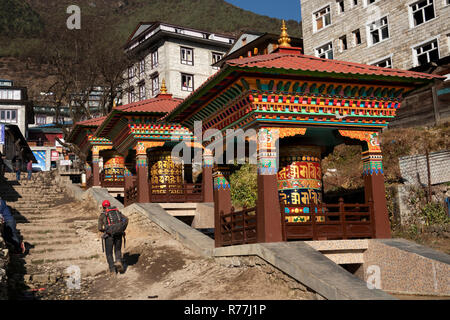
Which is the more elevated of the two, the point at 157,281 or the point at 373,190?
the point at 373,190

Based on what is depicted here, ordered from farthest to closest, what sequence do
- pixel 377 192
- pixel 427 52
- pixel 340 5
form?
pixel 340 5 < pixel 427 52 < pixel 377 192

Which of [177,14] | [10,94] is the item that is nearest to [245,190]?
[10,94]

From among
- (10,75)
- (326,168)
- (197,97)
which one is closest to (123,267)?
(197,97)

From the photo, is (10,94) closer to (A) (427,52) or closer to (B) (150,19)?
(A) (427,52)

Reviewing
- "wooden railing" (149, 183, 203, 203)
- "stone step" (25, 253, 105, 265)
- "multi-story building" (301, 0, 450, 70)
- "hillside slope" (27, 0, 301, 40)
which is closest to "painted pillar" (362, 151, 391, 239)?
"stone step" (25, 253, 105, 265)

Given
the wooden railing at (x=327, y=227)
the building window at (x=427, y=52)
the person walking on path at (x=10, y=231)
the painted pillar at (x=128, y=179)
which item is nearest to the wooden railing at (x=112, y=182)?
the painted pillar at (x=128, y=179)

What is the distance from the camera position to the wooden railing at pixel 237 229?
424 inches

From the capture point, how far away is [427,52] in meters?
27.2

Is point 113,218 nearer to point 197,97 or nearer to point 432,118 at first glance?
point 197,97

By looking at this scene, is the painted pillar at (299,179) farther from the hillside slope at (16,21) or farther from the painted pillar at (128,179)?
the hillside slope at (16,21)

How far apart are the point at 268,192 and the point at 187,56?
37938 mm

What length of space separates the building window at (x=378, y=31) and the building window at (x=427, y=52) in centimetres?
276
